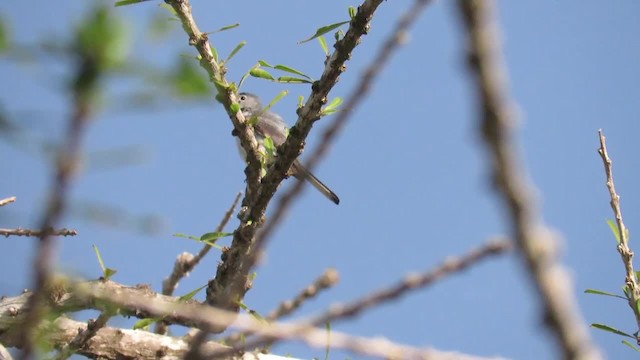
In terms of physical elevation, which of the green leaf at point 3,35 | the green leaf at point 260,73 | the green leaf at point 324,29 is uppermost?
the green leaf at point 260,73

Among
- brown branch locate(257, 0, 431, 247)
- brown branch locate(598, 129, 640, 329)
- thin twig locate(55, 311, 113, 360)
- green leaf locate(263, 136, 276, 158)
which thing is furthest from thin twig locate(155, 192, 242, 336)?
brown branch locate(257, 0, 431, 247)

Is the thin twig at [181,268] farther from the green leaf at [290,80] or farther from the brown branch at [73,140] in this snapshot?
the brown branch at [73,140]

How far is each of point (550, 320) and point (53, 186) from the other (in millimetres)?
635

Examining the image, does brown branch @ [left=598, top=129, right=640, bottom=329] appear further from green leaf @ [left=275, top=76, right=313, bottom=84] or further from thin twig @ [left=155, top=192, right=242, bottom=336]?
thin twig @ [left=155, top=192, right=242, bottom=336]

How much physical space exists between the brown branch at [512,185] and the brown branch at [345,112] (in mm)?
387

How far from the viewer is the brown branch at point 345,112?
1.08 metres

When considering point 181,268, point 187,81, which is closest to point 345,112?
point 187,81

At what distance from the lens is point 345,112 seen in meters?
1.07

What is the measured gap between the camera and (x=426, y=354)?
1114mm

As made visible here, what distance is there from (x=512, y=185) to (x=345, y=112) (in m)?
0.40

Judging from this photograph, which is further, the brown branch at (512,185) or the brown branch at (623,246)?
the brown branch at (623,246)

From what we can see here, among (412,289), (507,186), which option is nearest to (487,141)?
(507,186)

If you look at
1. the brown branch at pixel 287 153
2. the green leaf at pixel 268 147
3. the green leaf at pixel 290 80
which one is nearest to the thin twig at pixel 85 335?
the brown branch at pixel 287 153

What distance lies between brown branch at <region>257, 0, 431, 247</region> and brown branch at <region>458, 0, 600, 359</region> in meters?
0.39
